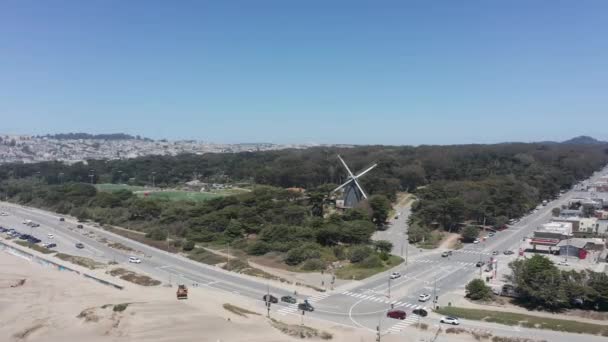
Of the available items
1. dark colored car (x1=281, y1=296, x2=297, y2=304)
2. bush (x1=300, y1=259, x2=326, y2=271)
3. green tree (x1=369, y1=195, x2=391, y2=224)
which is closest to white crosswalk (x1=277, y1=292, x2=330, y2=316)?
dark colored car (x1=281, y1=296, x2=297, y2=304)

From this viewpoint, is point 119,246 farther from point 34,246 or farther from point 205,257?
point 205,257

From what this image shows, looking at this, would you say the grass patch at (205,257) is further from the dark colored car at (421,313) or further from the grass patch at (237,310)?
the dark colored car at (421,313)

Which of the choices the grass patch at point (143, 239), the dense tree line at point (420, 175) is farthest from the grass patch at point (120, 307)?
the dense tree line at point (420, 175)

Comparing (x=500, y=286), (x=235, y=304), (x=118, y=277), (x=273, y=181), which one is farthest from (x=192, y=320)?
(x=273, y=181)

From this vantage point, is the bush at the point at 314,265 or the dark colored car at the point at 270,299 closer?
the dark colored car at the point at 270,299

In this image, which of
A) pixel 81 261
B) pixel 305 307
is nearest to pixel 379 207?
pixel 305 307
